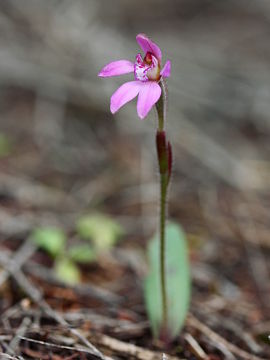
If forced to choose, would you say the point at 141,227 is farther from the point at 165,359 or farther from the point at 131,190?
the point at 165,359

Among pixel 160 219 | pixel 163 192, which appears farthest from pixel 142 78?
pixel 160 219

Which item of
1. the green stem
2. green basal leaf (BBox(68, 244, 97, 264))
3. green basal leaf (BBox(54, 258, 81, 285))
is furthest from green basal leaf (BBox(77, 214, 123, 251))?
the green stem

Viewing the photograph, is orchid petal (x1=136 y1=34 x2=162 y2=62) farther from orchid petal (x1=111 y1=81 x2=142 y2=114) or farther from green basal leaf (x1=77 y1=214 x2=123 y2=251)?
green basal leaf (x1=77 y1=214 x2=123 y2=251)

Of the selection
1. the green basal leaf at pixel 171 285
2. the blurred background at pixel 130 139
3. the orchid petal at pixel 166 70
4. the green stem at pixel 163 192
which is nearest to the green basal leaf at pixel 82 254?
the blurred background at pixel 130 139

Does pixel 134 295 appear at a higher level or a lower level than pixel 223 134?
lower

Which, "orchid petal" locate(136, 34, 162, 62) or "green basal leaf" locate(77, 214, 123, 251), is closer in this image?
"orchid petal" locate(136, 34, 162, 62)

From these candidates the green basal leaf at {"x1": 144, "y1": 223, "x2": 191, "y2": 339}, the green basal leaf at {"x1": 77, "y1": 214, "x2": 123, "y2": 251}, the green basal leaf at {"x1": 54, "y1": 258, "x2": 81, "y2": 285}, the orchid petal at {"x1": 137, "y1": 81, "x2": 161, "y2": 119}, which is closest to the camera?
the orchid petal at {"x1": 137, "y1": 81, "x2": 161, "y2": 119}

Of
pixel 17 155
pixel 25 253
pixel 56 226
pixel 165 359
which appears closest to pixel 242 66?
pixel 17 155
